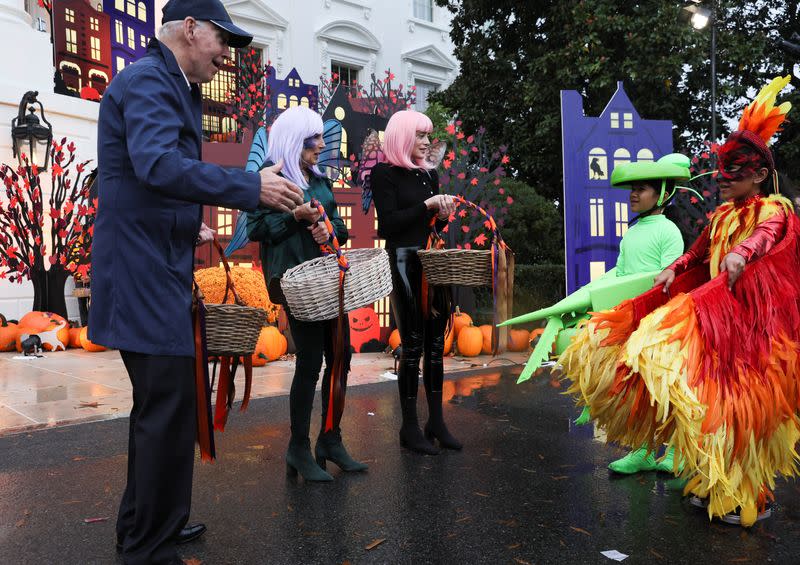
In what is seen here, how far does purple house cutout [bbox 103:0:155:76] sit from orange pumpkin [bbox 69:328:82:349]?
24.3 feet

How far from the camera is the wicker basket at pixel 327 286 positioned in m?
3.32

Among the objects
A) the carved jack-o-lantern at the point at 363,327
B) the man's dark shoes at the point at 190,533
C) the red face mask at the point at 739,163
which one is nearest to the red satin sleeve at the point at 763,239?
the red face mask at the point at 739,163

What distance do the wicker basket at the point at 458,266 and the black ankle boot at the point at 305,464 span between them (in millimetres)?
1227

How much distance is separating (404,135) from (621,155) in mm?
5442

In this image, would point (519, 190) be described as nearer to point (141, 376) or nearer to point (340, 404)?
point (340, 404)

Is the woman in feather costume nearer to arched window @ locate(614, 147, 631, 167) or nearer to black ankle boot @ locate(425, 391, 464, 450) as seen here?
black ankle boot @ locate(425, 391, 464, 450)

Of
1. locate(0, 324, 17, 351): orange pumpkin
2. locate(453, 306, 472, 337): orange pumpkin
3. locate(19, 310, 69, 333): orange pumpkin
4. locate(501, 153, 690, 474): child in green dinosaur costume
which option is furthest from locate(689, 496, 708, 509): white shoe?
locate(0, 324, 17, 351): orange pumpkin

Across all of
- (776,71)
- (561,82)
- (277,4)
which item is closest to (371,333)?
(561,82)

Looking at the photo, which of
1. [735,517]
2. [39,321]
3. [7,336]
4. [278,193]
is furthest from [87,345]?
[735,517]

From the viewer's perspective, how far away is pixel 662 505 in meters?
3.51

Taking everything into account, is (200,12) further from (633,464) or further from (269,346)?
(269,346)

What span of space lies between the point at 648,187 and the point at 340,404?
229 cm

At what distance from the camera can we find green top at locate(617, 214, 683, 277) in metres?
4.18

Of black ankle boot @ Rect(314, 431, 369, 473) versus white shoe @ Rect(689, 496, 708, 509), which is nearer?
white shoe @ Rect(689, 496, 708, 509)
